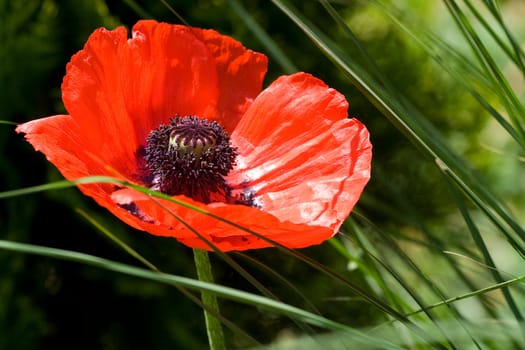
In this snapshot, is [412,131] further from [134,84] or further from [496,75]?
[134,84]

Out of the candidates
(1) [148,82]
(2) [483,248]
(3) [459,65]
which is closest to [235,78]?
(1) [148,82]

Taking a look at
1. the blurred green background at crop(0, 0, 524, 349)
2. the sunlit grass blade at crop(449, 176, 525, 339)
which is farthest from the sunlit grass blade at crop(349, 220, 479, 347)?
the blurred green background at crop(0, 0, 524, 349)

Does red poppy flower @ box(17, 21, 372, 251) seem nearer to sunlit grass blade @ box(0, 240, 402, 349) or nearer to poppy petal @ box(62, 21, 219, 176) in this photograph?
poppy petal @ box(62, 21, 219, 176)

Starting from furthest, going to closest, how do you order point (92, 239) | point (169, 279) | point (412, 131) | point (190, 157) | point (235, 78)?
point (92, 239), point (235, 78), point (190, 157), point (412, 131), point (169, 279)

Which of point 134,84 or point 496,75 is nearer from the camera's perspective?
point 496,75

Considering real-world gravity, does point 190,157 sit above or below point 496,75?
below

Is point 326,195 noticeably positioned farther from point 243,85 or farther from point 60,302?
point 60,302

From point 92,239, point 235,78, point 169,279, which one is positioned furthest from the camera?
point 92,239

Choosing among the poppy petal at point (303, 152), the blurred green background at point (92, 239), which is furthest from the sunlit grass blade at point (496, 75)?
the blurred green background at point (92, 239)
